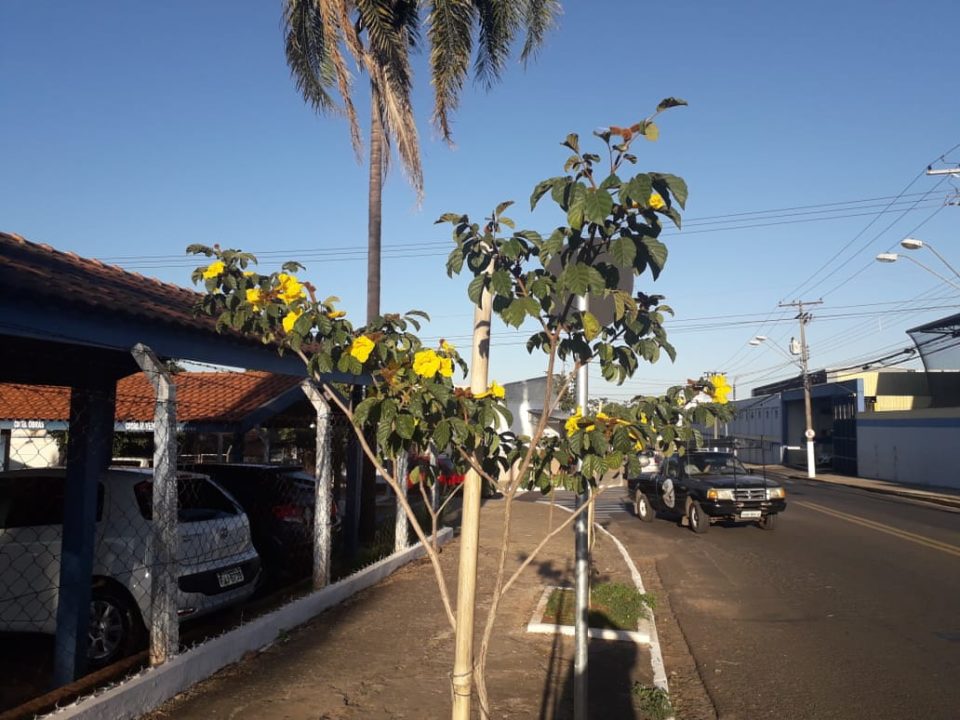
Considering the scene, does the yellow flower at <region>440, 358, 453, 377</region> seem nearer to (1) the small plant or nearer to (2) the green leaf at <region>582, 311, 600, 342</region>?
(2) the green leaf at <region>582, 311, 600, 342</region>

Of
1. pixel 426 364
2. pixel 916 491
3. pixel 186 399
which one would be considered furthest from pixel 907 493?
pixel 426 364

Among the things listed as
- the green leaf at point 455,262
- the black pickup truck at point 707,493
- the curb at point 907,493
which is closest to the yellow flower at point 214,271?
the green leaf at point 455,262

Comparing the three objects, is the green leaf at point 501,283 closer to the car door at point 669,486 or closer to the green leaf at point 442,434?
the green leaf at point 442,434

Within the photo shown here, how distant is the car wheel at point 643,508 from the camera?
18.0m

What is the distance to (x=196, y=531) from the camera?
259 inches

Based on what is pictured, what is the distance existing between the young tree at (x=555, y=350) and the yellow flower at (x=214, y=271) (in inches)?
35.8

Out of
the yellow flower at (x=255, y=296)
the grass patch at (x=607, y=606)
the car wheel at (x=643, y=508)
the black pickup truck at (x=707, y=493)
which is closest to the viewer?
the yellow flower at (x=255, y=296)

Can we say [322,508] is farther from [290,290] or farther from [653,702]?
[290,290]

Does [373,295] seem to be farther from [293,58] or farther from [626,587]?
[626,587]

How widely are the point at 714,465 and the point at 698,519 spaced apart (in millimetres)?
1986

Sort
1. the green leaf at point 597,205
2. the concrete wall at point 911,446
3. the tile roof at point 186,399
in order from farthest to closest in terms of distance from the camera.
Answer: the concrete wall at point 911,446 < the tile roof at point 186,399 < the green leaf at point 597,205

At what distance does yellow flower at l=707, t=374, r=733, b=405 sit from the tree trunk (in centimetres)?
854

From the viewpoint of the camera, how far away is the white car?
5883mm

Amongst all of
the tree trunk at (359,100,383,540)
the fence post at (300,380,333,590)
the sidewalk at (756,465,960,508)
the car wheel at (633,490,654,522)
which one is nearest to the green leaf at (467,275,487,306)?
the fence post at (300,380,333,590)
